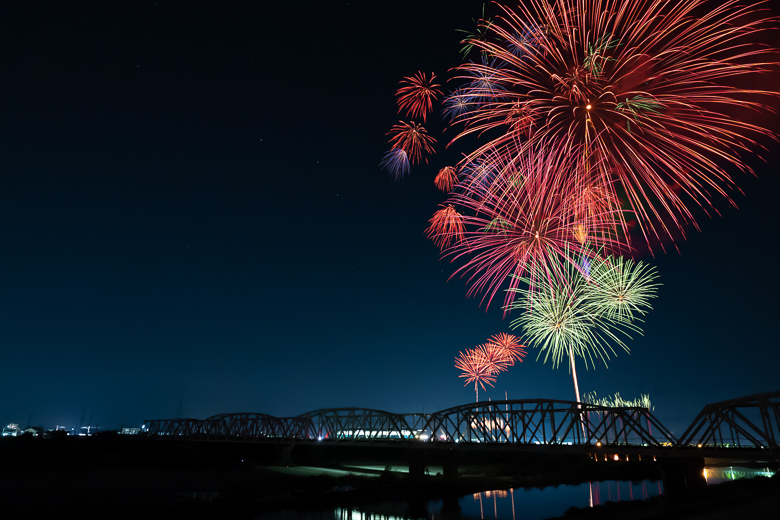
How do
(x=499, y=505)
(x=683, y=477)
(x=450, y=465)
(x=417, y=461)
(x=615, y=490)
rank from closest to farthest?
1. (x=683, y=477)
2. (x=499, y=505)
3. (x=417, y=461)
4. (x=450, y=465)
5. (x=615, y=490)

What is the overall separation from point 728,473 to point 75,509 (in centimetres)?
7613

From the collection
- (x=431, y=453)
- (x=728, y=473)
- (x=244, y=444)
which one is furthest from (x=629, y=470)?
(x=244, y=444)

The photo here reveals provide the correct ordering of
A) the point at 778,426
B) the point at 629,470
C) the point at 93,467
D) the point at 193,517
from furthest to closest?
1. the point at 629,470
2. the point at 93,467
3. the point at 193,517
4. the point at 778,426

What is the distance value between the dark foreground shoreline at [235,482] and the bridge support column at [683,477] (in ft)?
1.52

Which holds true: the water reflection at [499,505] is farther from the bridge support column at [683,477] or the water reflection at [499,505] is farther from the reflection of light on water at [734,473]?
the reflection of light on water at [734,473]

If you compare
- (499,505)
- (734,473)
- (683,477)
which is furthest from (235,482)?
(734,473)

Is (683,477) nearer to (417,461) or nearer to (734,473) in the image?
(417,461)

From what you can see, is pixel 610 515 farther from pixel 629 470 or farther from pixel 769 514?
pixel 629 470

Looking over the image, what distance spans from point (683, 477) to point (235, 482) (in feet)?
128

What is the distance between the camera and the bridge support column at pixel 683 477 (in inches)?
1182

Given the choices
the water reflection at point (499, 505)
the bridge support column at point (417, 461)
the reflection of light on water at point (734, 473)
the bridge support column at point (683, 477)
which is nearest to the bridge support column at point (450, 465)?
the bridge support column at point (417, 461)

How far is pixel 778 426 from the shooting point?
24344 millimetres

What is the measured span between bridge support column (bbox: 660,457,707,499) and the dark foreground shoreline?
1.52 ft

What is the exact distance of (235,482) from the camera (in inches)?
1841
